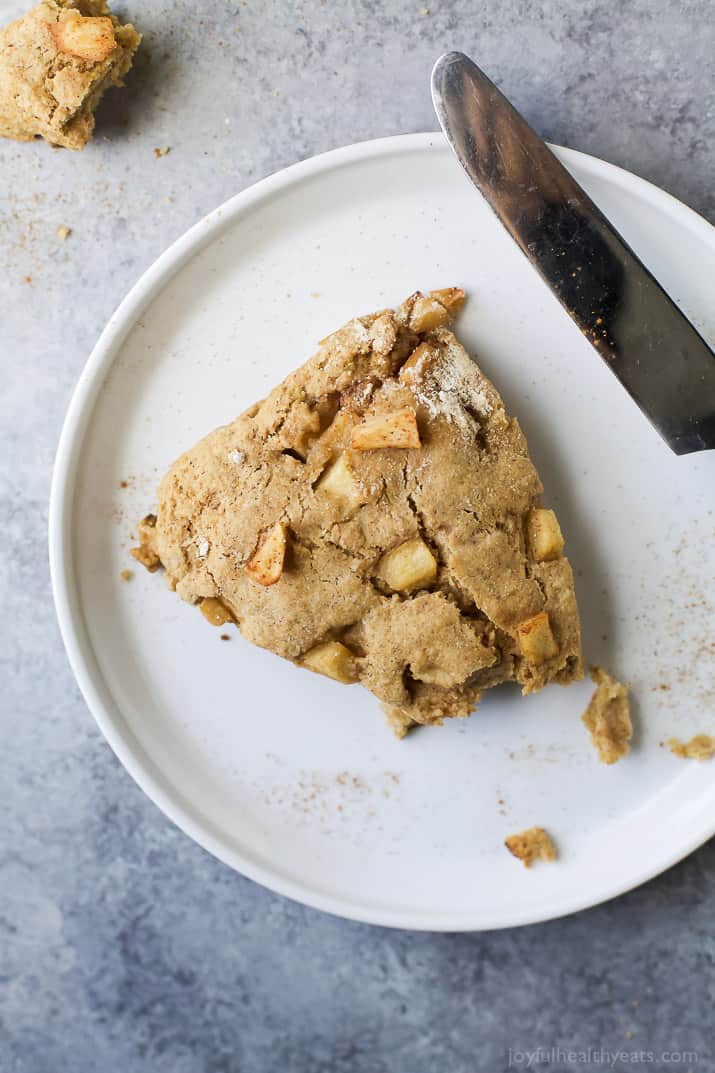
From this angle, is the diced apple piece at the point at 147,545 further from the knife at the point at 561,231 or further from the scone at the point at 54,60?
the knife at the point at 561,231

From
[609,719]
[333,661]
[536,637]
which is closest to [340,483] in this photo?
[333,661]

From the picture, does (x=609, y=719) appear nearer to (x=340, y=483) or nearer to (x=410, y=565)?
(x=410, y=565)

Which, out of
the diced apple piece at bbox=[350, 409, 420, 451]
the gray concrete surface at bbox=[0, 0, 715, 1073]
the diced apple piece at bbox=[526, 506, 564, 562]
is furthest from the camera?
the gray concrete surface at bbox=[0, 0, 715, 1073]

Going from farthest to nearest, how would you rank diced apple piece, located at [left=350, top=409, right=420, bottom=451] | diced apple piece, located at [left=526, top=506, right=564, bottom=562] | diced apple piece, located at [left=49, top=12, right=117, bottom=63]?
diced apple piece, located at [left=49, top=12, right=117, bottom=63], diced apple piece, located at [left=526, top=506, right=564, bottom=562], diced apple piece, located at [left=350, top=409, right=420, bottom=451]

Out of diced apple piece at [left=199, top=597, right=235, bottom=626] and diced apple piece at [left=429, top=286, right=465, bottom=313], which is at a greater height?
diced apple piece at [left=429, top=286, right=465, bottom=313]

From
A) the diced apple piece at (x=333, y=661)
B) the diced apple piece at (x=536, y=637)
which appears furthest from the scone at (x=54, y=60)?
the diced apple piece at (x=536, y=637)

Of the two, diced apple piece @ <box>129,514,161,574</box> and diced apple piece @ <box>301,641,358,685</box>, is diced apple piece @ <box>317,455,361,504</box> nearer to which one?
diced apple piece @ <box>301,641,358,685</box>

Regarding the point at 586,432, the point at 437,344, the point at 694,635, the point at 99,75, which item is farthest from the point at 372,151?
the point at 694,635

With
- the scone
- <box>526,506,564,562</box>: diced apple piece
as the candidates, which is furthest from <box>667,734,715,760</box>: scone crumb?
the scone
